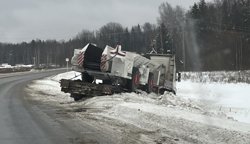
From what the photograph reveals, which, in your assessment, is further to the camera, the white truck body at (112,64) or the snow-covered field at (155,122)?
the white truck body at (112,64)

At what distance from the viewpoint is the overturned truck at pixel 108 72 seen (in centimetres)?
2116

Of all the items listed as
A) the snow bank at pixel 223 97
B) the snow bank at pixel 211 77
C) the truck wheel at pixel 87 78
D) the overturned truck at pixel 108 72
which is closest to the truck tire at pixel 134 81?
the overturned truck at pixel 108 72

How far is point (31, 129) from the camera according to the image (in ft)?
41.3

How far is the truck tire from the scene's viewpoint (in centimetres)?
2252

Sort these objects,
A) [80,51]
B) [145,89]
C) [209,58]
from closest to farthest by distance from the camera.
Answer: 1. [80,51]
2. [145,89]
3. [209,58]

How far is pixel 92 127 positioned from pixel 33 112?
4.63 meters

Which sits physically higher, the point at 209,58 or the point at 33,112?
the point at 209,58

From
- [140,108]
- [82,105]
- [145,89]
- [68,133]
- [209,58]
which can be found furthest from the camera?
[209,58]

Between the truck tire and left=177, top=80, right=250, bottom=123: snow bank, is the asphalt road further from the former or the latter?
left=177, top=80, right=250, bottom=123: snow bank

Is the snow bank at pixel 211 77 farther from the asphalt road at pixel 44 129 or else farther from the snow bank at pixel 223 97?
the asphalt road at pixel 44 129

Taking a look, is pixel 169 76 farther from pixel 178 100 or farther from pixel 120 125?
pixel 120 125

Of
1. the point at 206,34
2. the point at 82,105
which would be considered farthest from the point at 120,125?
the point at 206,34

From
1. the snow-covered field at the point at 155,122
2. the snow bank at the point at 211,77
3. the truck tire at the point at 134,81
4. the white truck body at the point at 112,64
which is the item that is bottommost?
the snow-covered field at the point at 155,122

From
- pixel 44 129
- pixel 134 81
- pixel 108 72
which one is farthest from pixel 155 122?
pixel 134 81
